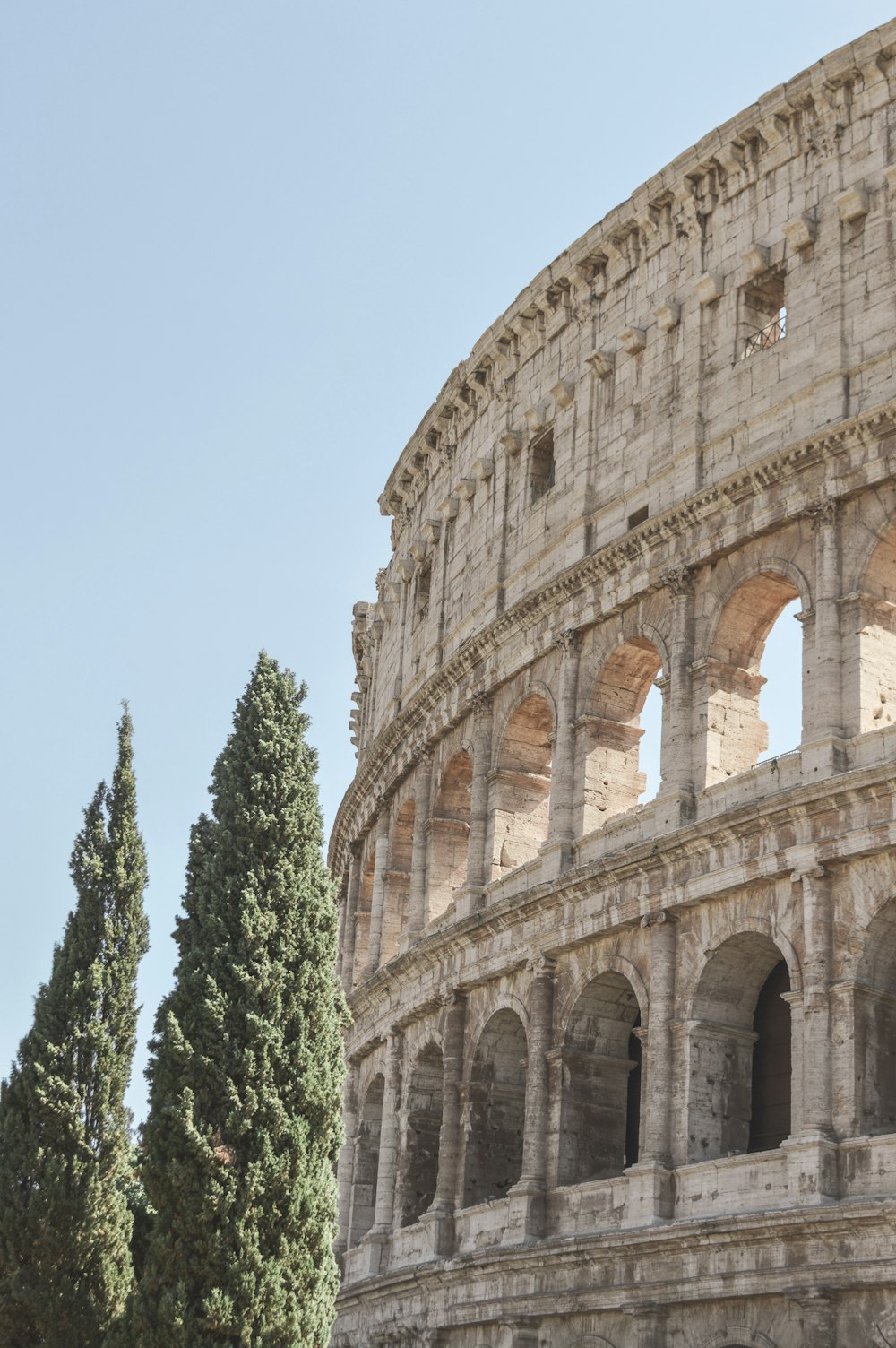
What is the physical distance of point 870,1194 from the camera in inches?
666

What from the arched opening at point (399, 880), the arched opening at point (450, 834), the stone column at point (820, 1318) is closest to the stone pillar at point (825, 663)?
the stone column at point (820, 1318)

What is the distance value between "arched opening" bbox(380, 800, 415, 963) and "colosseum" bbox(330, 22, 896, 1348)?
52.3 inches

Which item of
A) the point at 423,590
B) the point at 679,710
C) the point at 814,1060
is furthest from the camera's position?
the point at 423,590

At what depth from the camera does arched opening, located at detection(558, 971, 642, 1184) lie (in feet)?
69.6

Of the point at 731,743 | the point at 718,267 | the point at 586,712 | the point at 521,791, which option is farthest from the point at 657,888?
the point at 718,267

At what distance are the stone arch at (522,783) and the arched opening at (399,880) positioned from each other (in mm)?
3960

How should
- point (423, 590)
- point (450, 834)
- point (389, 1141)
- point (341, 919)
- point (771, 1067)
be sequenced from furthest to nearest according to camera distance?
point (341, 919) → point (423, 590) → point (450, 834) → point (389, 1141) → point (771, 1067)

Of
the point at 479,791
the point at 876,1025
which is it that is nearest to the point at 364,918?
the point at 479,791

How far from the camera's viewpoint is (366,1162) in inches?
1079

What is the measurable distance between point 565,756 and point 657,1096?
16.0ft

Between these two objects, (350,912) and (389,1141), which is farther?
(350,912)

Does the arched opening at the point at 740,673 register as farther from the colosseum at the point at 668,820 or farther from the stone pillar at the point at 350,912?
the stone pillar at the point at 350,912

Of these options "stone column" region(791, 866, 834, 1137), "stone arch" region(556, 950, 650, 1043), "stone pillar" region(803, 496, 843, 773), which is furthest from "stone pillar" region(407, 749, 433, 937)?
"stone column" region(791, 866, 834, 1137)

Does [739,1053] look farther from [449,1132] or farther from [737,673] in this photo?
[449,1132]
